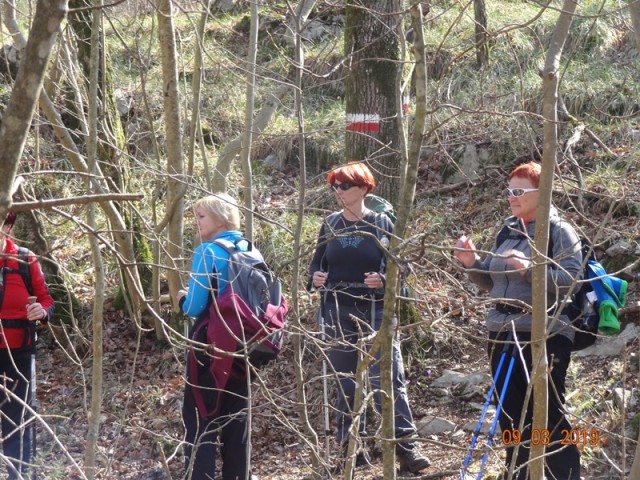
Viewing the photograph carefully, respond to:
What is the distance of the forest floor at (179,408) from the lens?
5.23m

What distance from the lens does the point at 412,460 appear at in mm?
Answer: 4969

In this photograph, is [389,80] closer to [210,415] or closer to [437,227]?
[437,227]

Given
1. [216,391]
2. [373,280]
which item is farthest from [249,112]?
[216,391]

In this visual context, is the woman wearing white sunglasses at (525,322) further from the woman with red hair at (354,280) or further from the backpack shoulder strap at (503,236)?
the woman with red hair at (354,280)

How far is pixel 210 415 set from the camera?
14.4ft

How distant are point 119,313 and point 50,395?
3.47ft

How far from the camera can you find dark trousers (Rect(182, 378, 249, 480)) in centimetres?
445

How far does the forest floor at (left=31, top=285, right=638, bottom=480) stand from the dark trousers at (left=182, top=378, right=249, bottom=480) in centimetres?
40

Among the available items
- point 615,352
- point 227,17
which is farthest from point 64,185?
point 615,352

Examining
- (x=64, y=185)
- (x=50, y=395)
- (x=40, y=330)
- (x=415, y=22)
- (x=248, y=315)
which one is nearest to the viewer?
(x=415, y=22)
